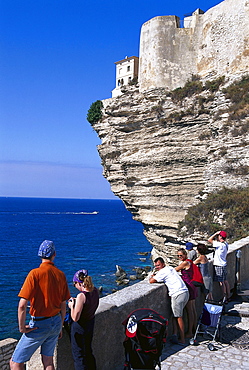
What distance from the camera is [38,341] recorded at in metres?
3.54

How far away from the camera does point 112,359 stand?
14.7ft

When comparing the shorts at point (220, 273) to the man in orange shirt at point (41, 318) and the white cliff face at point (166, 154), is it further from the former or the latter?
the white cliff face at point (166, 154)

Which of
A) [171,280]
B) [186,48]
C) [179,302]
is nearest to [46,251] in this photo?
[171,280]

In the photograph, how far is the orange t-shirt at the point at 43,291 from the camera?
11.4ft

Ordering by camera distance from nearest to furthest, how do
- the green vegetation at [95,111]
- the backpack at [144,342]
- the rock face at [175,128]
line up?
the backpack at [144,342] < the rock face at [175,128] < the green vegetation at [95,111]

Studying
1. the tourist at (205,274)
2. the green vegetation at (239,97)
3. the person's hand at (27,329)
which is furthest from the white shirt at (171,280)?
the green vegetation at (239,97)

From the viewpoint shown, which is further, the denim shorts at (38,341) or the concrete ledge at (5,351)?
the concrete ledge at (5,351)

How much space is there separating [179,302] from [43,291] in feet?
8.27

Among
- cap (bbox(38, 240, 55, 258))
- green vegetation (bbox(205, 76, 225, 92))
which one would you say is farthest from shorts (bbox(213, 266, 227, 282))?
green vegetation (bbox(205, 76, 225, 92))

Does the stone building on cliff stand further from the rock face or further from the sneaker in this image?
the sneaker

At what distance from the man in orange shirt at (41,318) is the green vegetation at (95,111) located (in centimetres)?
2627

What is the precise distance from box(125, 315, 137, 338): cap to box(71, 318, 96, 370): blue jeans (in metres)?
0.45

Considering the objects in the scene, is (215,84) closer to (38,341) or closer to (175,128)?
(175,128)

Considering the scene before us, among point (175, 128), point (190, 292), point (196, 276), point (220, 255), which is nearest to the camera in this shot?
point (190, 292)
